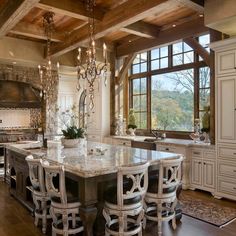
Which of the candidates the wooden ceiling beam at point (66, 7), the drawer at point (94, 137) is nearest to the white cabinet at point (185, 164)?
the drawer at point (94, 137)

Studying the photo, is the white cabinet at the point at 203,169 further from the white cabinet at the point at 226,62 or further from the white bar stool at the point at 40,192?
the white bar stool at the point at 40,192

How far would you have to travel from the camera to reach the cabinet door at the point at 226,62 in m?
4.29

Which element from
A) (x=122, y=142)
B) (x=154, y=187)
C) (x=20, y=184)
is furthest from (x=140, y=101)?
(x=154, y=187)

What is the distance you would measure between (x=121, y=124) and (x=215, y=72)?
3383mm

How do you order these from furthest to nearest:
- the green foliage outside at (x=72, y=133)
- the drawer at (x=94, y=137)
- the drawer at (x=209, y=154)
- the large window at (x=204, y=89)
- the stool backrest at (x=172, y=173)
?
the drawer at (x=94, y=137)
the large window at (x=204, y=89)
the drawer at (x=209, y=154)
the green foliage outside at (x=72, y=133)
the stool backrest at (x=172, y=173)

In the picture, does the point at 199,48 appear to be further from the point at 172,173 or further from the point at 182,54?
the point at 172,173

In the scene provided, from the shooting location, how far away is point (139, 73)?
289 inches

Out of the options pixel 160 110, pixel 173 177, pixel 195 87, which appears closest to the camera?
pixel 173 177

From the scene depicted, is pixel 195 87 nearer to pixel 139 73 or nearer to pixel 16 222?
pixel 139 73

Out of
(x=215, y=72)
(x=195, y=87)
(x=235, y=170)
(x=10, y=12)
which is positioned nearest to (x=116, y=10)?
(x=10, y=12)

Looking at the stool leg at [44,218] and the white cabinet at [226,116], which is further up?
the white cabinet at [226,116]

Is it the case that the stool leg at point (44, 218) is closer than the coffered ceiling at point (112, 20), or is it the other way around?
the stool leg at point (44, 218)

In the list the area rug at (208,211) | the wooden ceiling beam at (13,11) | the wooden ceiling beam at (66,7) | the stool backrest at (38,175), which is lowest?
the area rug at (208,211)

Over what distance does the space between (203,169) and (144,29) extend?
3333mm
